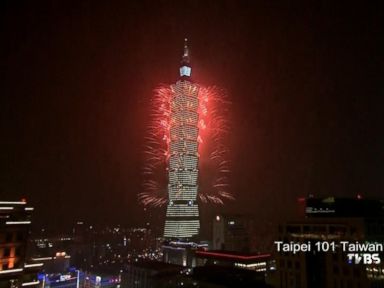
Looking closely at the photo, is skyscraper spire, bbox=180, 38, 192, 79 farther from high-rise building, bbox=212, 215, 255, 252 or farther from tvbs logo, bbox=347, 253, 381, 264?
tvbs logo, bbox=347, 253, 381, 264

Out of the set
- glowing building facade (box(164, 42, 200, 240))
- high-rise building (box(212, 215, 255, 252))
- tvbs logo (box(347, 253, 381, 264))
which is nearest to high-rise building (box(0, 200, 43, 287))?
tvbs logo (box(347, 253, 381, 264))

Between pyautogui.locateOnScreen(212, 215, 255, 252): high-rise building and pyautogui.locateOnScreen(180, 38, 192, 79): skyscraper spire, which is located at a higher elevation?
pyautogui.locateOnScreen(180, 38, 192, 79): skyscraper spire

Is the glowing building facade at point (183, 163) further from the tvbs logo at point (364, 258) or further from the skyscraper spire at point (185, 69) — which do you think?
the tvbs logo at point (364, 258)

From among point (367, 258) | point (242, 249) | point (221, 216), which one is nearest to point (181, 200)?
point (221, 216)

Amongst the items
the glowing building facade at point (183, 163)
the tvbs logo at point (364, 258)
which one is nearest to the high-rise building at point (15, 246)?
the tvbs logo at point (364, 258)

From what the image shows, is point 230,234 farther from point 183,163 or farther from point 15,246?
point 15,246

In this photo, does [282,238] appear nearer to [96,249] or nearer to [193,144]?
[193,144]
